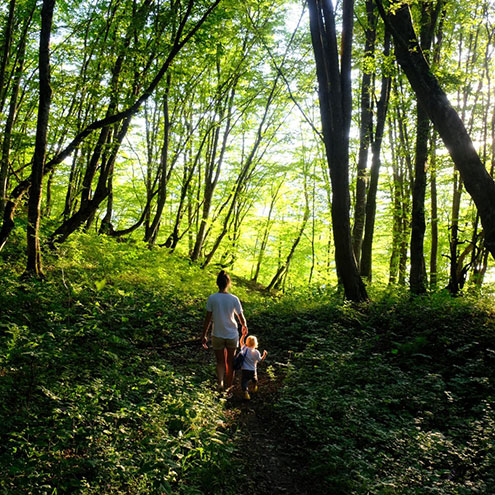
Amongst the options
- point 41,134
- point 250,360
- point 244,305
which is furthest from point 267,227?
point 250,360

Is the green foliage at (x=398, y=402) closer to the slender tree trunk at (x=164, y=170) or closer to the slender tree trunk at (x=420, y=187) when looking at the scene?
the slender tree trunk at (x=420, y=187)

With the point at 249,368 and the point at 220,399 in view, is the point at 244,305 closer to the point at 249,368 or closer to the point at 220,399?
the point at 249,368

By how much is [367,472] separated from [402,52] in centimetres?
682

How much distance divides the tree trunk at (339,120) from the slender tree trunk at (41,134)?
6.19 metres

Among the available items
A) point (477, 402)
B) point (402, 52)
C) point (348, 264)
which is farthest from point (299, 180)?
point (477, 402)

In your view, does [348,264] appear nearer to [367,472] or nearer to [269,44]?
[367,472]

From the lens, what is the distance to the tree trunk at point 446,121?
593 centimetres

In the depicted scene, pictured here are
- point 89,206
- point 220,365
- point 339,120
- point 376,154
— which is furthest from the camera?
point 376,154

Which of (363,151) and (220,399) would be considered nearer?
(220,399)

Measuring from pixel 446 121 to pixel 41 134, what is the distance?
7420mm

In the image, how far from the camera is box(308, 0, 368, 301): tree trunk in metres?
9.41

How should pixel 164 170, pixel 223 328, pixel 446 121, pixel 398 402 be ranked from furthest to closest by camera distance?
pixel 164 170
pixel 446 121
pixel 223 328
pixel 398 402

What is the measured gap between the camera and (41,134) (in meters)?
7.04

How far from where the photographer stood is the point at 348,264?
959 centimetres
